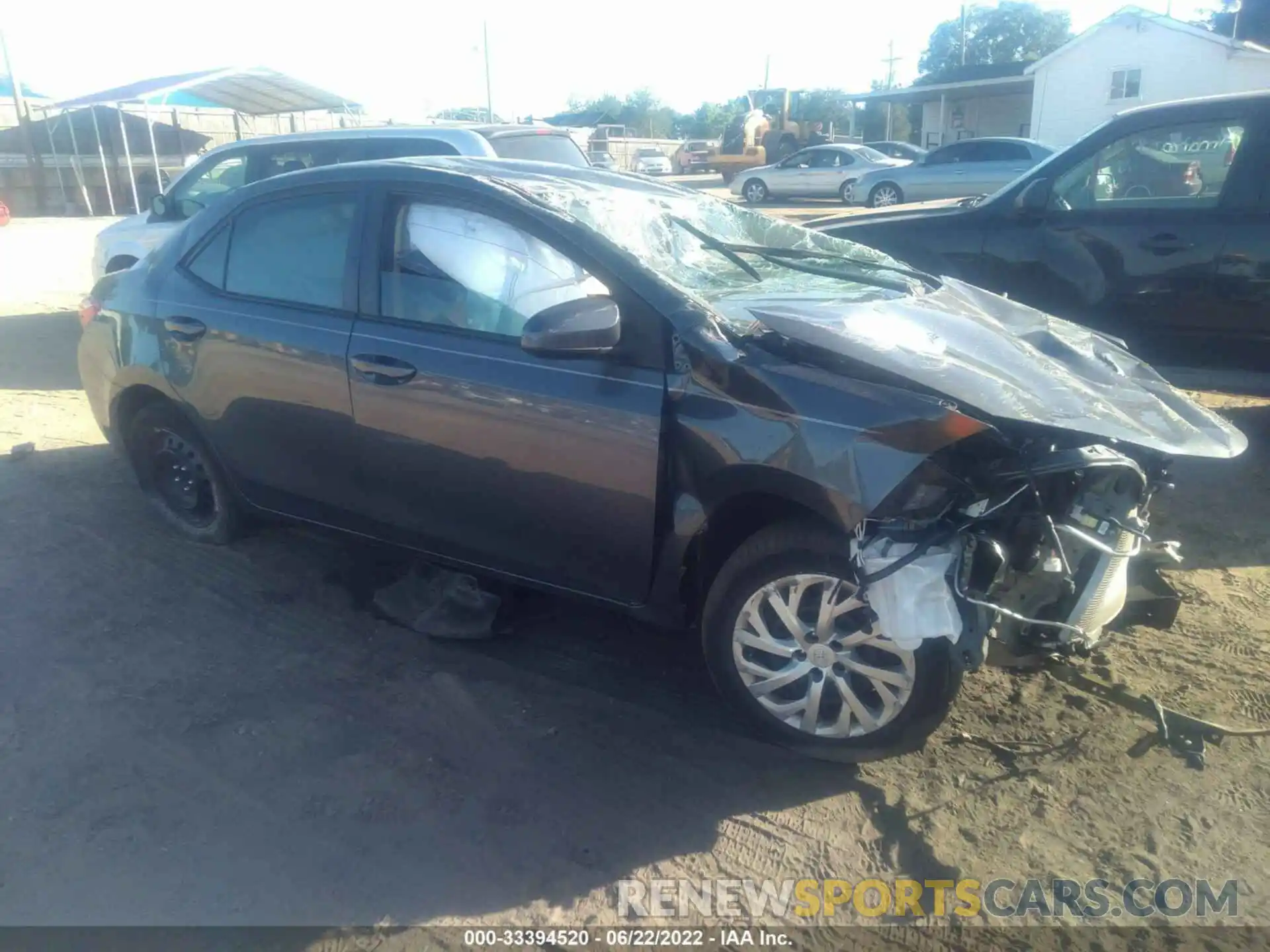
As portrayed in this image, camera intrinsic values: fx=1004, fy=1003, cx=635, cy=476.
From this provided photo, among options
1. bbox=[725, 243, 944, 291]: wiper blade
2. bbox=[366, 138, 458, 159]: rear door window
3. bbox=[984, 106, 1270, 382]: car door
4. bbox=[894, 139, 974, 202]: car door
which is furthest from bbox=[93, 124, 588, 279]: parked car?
bbox=[894, 139, 974, 202]: car door

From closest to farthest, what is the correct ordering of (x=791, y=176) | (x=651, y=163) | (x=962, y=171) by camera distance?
(x=962, y=171) → (x=791, y=176) → (x=651, y=163)

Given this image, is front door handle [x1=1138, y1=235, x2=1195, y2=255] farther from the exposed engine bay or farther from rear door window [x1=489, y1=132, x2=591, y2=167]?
rear door window [x1=489, y1=132, x2=591, y2=167]

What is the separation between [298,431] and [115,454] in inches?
60.5

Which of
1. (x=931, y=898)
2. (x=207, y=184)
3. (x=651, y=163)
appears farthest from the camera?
(x=651, y=163)

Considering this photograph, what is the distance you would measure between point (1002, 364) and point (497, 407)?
1.69 metres

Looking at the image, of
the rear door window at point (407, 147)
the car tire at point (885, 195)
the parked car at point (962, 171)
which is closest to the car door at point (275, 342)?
the rear door window at point (407, 147)

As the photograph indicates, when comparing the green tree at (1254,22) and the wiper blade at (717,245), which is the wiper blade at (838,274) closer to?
the wiper blade at (717,245)

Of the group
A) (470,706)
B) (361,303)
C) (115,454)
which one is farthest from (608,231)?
(115,454)

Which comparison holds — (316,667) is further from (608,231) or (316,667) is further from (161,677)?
(608,231)

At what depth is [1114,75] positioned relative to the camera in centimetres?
3284

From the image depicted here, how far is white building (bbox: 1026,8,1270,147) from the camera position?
96.7 ft

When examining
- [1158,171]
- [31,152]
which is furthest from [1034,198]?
[31,152]

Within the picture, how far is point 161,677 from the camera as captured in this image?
3691 millimetres

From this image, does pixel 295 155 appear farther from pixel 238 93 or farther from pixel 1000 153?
pixel 1000 153
